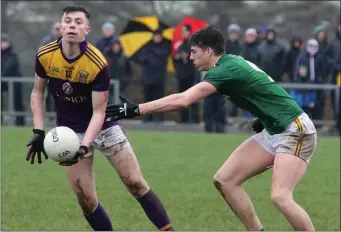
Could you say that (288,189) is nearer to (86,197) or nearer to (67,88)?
(86,197)

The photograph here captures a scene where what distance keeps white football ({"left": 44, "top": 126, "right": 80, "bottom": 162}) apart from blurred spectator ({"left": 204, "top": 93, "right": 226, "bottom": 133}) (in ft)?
35.2

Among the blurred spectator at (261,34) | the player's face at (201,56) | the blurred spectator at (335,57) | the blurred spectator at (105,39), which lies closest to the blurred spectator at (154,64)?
the blurred spectator at (105,39)

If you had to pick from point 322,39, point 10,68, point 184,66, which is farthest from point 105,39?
point 322,39

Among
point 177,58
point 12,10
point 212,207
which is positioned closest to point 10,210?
point 212,207

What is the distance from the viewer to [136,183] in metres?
9.23

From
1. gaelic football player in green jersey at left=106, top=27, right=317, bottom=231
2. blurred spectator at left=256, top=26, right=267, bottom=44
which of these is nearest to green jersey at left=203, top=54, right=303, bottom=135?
gaelic football player in green jersey at left=106, top=27, right=317, bottom=231

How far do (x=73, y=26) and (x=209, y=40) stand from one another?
3.79ft

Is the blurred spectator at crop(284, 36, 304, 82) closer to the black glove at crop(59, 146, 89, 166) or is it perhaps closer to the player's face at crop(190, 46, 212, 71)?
the player's face at crop(190, 46, 212, 71)

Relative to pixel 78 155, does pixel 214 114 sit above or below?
below

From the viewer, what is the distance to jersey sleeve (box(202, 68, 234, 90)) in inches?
331

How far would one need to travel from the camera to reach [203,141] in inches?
714

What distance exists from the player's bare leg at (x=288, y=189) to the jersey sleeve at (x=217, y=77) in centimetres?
83

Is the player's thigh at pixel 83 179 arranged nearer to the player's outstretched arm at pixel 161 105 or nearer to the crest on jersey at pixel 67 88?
the crest on jersey at pixel 67 88

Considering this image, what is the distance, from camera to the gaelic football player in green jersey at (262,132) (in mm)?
8578
